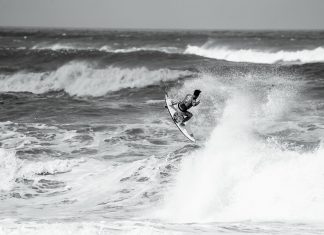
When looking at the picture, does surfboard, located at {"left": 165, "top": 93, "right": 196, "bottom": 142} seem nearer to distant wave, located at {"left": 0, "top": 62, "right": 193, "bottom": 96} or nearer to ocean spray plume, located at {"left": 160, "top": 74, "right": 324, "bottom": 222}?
ocean spray plume, located at {"left": 160, "top": 74, "right": 324, "bottom": 222}

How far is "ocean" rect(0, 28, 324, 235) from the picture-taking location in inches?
421

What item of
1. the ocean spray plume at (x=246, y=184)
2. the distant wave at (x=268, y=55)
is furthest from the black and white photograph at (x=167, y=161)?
the distant wave at (x=268, y=55)

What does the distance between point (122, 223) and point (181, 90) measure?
19.9m

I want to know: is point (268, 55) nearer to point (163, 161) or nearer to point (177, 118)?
point (177, 118)

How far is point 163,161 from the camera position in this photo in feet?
48.0

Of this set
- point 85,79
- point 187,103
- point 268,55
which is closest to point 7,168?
point 187,103

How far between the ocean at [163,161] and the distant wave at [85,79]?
1141mm

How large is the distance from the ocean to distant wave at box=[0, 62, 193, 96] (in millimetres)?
1141

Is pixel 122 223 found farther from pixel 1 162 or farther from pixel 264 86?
pixel 264 86

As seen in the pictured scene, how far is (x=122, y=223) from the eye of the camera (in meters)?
9.22

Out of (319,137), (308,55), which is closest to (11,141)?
(319,137)

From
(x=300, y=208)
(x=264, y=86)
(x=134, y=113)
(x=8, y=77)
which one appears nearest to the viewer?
(x=300, y=208)

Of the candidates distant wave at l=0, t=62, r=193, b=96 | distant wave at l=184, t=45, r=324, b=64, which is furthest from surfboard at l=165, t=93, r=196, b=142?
distant wave at l=184, t=45, r=324, b=64

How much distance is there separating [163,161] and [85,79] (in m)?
19.7
